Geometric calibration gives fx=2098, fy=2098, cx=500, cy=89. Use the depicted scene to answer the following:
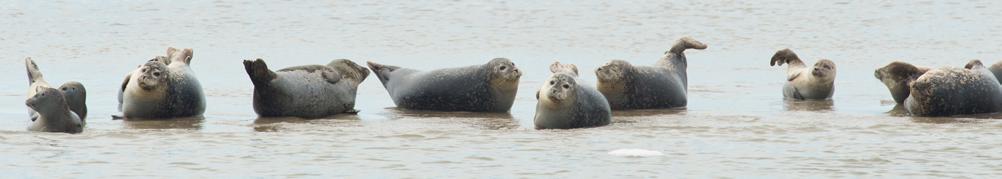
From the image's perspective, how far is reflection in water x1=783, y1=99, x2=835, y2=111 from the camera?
14656 mm

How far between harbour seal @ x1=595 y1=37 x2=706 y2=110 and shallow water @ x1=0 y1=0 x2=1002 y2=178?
0.59 ft

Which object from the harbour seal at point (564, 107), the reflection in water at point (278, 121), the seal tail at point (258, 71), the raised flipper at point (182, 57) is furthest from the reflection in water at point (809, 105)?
the raised flipper at point (182, 57)

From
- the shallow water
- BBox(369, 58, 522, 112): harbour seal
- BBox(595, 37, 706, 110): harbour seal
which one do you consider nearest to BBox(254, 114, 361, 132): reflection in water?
the shallow water

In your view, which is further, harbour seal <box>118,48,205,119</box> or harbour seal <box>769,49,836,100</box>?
harbour seal <box>769,49,836,100</box>

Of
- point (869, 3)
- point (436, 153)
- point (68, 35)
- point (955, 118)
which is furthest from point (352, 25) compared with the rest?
point (436, 153)

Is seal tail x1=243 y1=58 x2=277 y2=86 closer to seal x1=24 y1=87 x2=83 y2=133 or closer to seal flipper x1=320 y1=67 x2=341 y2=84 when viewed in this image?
seal flipper x1=320 y1=67 x2=341 y2=84

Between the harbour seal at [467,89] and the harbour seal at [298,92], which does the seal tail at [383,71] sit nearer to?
the harbour seal at [467,89]

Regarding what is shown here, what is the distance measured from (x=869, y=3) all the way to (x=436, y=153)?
17.7 metres

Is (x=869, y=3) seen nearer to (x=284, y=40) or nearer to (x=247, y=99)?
(x=284, y=40)

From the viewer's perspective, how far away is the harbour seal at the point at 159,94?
44.0 ft

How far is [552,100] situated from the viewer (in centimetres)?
1249

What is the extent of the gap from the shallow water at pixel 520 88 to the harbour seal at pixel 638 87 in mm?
179

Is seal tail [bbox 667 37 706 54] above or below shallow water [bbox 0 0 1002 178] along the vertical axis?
above

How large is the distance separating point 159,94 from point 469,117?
2.02 meters
